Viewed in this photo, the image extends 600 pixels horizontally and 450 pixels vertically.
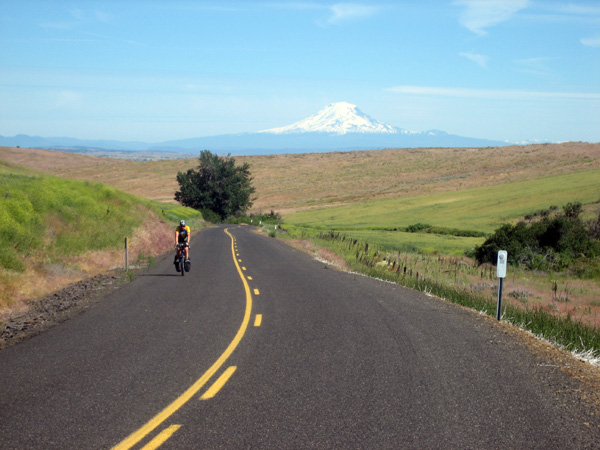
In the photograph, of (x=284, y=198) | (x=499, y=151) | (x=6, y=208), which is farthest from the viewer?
(x=499, y=151)

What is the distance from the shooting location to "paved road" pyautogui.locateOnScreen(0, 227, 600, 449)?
5.05m

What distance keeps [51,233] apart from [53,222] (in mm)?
1198

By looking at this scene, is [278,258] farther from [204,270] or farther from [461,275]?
[461,275]

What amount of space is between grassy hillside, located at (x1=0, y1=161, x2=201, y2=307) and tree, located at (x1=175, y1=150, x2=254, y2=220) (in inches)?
2183

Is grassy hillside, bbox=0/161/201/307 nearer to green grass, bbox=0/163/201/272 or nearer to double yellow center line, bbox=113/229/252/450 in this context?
green grass, bbox=0/163/201/272

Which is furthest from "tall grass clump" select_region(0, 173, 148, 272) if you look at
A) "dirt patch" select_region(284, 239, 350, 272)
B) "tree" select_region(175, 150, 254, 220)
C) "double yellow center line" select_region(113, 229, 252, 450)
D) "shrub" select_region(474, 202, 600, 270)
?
"tree" select_region(175, 150, 254, 220)

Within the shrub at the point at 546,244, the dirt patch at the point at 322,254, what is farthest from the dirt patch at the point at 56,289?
the shrub at the point at 546,244

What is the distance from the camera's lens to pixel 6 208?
654 inches

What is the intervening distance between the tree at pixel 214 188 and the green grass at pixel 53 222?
5465 cm

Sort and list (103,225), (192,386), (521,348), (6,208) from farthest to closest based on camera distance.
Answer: (103,225) → (6,208) → (521,348) → (192,386)

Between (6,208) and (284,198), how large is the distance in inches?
3514

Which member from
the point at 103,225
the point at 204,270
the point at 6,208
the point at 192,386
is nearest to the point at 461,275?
the point at 204,270

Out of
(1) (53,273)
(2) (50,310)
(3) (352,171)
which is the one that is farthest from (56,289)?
(3) (352,171)

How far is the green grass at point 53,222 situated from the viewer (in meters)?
15.4
